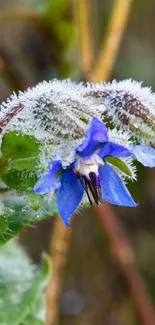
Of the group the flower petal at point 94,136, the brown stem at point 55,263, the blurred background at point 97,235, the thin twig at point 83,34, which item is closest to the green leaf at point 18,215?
the flower petal at point 94,136

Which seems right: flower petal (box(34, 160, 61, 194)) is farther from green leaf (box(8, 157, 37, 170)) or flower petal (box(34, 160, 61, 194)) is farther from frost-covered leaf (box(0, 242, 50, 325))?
frost-covered leaf (box(0, 242, 50, 325))

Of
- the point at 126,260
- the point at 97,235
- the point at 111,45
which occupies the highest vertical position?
the point at 111,45

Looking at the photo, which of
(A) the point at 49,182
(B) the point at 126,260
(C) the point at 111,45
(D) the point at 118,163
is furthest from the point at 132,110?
(B) the point at 126,260

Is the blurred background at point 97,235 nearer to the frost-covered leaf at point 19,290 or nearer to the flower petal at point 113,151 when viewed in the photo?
the frost-covered leaf at point 19,290

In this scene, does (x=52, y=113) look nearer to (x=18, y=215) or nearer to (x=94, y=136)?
(x=94, y=136)

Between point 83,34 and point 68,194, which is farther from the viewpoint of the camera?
point 83,34

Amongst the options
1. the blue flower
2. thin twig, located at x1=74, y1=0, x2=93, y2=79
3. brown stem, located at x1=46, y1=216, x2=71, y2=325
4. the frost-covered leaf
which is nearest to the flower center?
the blue flower

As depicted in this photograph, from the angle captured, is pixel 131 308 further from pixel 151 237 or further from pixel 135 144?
pixel 135 144
